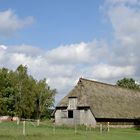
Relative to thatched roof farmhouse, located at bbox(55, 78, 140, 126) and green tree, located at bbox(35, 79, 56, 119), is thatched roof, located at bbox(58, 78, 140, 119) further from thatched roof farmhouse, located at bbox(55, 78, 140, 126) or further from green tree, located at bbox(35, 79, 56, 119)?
green tree, located at bbox(35, 79, 56, 119)

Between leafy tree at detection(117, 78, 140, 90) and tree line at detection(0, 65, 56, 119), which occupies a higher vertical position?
leafy tree at detection(117, 78, 140, 90)

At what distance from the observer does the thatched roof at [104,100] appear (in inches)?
2615

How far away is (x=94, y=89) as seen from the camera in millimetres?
70500

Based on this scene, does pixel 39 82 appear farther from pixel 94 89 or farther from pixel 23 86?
pixel 94 89

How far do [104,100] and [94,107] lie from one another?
4580 mm

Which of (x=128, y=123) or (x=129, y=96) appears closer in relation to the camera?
(x=128, y=123)

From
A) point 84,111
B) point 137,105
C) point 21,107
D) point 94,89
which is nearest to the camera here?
point 84,111

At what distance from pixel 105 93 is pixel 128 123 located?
6631 mm

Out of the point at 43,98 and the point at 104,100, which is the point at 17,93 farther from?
the point at 104,100

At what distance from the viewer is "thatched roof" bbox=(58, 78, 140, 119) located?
6643 centimetres

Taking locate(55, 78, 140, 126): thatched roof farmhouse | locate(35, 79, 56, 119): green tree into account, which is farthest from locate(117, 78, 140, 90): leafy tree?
locate(55, 78, 140, 126): thatched roof farmhouse

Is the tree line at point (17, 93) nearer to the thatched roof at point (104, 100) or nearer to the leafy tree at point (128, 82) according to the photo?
the thatched roof at point (104, 100)

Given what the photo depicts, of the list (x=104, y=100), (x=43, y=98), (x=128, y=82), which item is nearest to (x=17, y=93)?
(x=43, y=98)

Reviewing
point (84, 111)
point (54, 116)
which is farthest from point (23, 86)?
point (84, 111)
